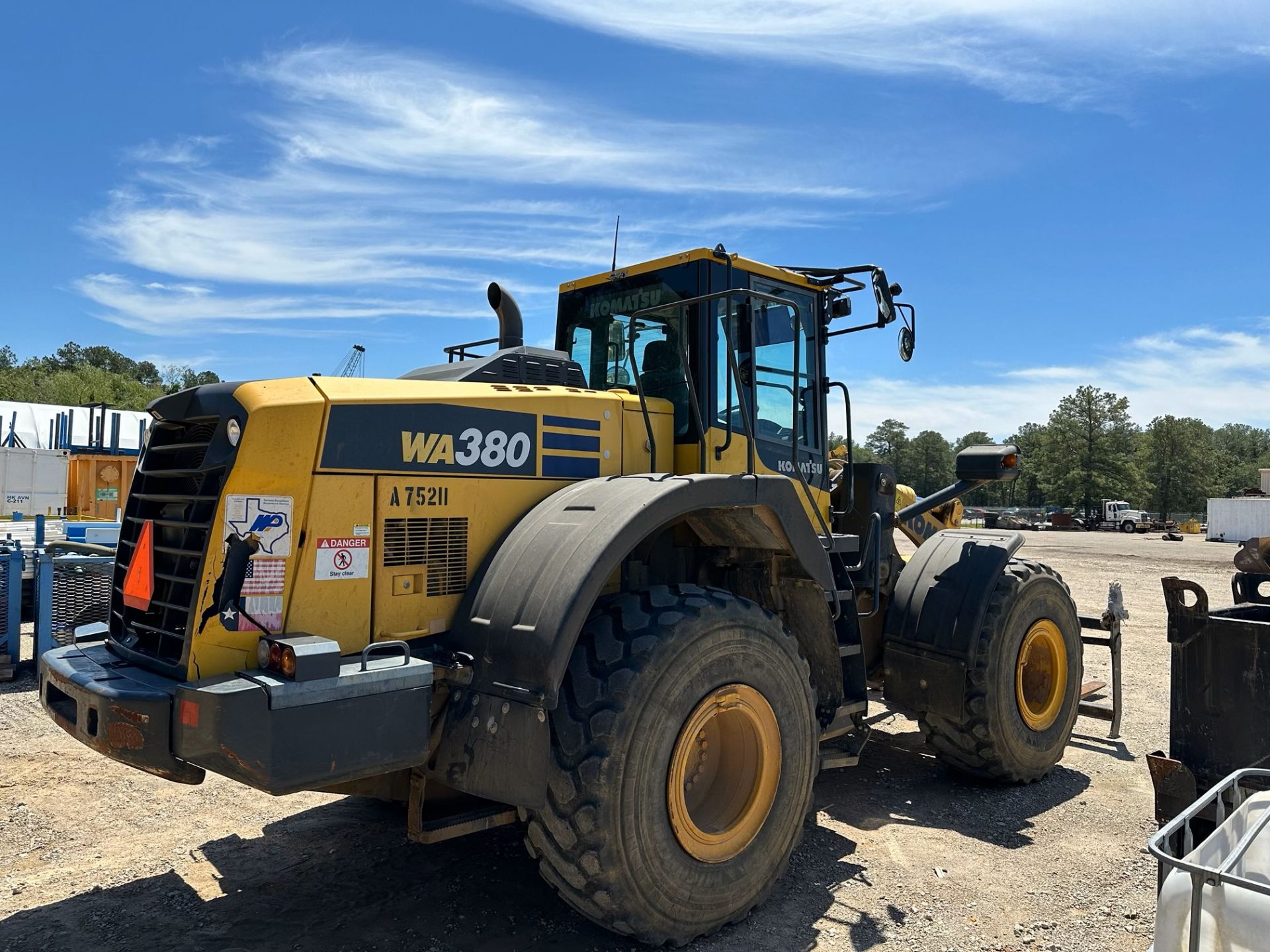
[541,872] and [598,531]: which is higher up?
[598,531]

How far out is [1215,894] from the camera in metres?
2.38

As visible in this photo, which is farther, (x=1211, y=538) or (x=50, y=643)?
(x=1211, y=538)

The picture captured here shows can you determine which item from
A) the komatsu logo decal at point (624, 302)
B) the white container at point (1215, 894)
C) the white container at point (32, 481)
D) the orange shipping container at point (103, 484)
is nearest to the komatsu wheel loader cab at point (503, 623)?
the komatsu logo decal at point (624, 302)

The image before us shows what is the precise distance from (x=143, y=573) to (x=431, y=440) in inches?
51.3

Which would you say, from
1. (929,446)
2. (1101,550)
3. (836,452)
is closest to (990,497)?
(929,446)

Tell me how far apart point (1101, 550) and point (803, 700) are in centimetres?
3246

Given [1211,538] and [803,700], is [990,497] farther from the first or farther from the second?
[803,700]

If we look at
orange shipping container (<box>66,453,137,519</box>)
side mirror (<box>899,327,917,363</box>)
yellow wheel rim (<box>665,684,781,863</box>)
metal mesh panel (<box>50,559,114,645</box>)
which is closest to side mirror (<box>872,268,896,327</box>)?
side mirror (<box>899,327,917,363</box>)

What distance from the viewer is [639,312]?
16.3ft

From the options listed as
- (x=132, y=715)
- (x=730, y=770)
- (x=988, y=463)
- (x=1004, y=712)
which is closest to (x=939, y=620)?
(x=1004, y=712)

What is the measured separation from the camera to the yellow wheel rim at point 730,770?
3846mm

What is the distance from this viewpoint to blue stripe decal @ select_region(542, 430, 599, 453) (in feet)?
13.7

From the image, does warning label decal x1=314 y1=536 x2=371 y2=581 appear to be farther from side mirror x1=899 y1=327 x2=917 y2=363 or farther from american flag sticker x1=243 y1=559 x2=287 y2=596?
side mirror x1=899 y1=327 x2=917 y2=363

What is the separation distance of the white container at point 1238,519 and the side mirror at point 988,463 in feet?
142
